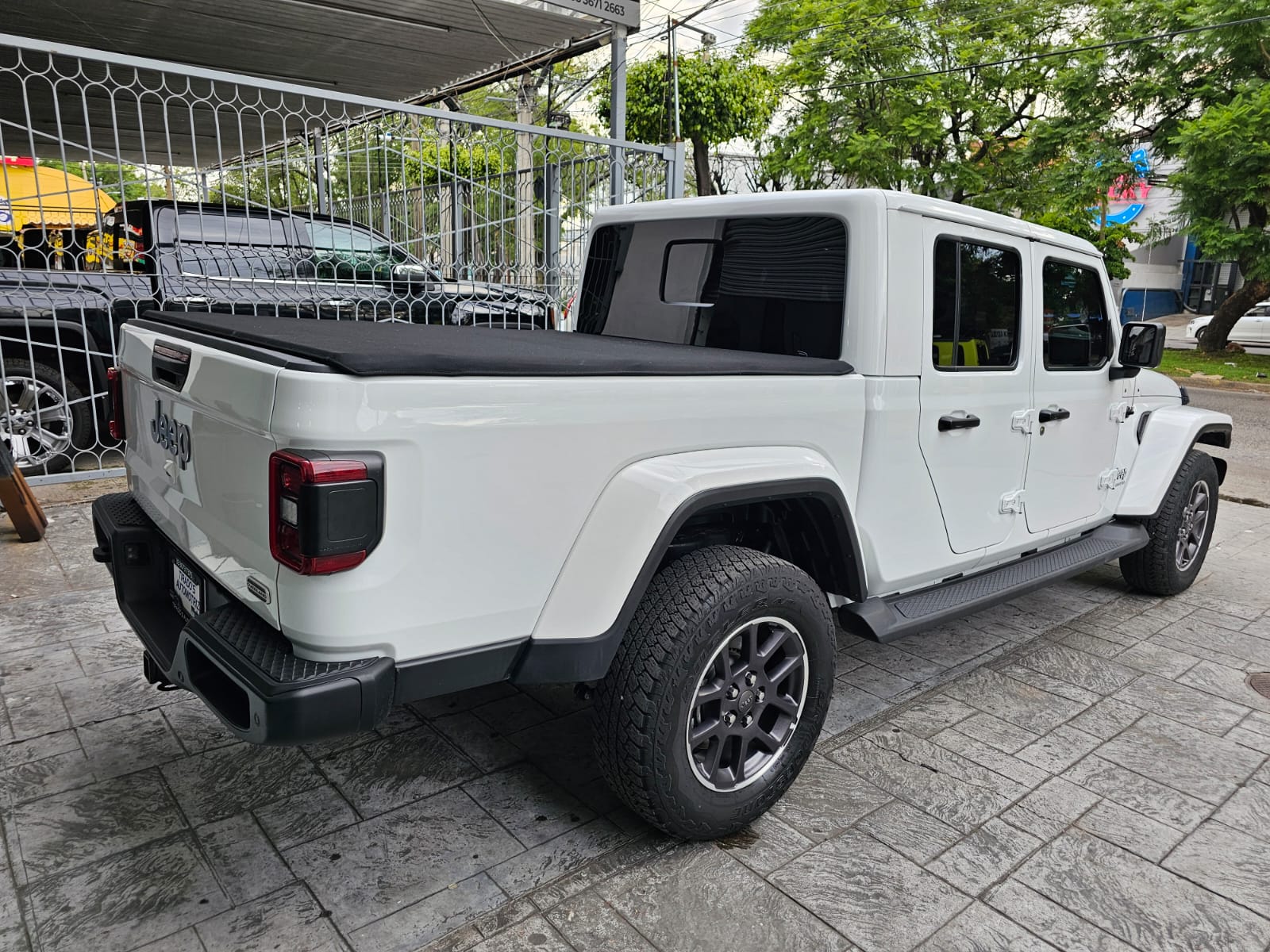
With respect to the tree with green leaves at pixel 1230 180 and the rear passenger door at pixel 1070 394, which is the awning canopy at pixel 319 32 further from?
the tree with green leaves at pixel 1230 180

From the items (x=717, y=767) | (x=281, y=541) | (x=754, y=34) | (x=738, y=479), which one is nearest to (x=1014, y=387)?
(x=738, y=479)

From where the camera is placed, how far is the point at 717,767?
8.52 feet

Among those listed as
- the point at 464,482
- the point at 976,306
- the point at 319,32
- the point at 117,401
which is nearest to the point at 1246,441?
the point at 976,306

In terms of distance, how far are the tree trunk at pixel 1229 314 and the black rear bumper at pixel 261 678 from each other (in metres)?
23.9

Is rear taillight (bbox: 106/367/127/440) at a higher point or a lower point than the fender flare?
higher

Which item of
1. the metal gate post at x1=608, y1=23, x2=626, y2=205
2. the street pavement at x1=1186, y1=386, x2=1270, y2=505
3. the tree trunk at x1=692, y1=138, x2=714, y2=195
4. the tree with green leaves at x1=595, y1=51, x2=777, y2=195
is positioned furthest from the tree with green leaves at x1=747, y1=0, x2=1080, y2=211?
the metal gate post at x1=608, y1=23, x2=626, y2=205

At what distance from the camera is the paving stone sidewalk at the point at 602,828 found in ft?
7.44

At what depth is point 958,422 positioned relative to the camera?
3180 millimetres

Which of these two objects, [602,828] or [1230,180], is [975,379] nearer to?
[602,828]

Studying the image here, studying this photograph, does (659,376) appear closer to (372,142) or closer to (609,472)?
(609,472)

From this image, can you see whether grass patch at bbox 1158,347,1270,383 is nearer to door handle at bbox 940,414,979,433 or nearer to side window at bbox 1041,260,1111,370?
side window at bbox 1041,260,1111,370

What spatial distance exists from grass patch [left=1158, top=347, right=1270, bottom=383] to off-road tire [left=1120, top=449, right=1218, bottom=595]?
15.5 m

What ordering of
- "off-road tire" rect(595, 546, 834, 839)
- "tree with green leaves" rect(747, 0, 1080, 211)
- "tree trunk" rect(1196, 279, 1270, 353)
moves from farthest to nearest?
"tree with green leaves" rect(747, 0, 1080, 211)
"tree trunk" rect(1196, 279, 1270, 353)
"off-road tire" rect(595, 546, 834, 839)

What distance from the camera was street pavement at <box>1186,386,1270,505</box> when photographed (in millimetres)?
8008
